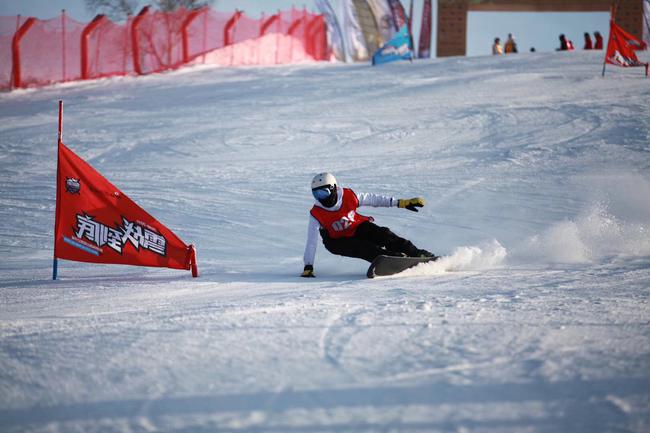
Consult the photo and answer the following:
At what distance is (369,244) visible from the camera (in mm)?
6309

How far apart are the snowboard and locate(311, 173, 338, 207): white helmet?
0.80 meters

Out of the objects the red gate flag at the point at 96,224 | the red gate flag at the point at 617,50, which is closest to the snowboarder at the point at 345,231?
the red gate flag at the point at 96,224

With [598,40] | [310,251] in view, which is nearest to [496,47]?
[598,40]

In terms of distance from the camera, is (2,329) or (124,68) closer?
(2,329)

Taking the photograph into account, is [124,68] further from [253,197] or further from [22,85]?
[253,197]

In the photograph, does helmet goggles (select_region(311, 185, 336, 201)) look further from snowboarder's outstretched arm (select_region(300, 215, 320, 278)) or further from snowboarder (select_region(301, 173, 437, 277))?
snowboarder's outstretched arm (select_region(300, 215, 320, 278))

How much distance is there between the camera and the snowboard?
19.5ft

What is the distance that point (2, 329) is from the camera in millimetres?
3707

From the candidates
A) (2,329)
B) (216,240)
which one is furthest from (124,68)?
(2,329)

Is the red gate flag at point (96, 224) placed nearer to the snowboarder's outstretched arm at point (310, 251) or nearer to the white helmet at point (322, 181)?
the snowboarder's outstretched arm at point (310, 251)

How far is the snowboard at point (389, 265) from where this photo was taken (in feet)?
19.5

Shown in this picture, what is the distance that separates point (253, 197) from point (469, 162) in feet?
12.8

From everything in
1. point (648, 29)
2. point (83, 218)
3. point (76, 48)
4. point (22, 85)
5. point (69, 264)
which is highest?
point (648, 29)

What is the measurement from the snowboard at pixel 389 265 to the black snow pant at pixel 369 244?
25cm
